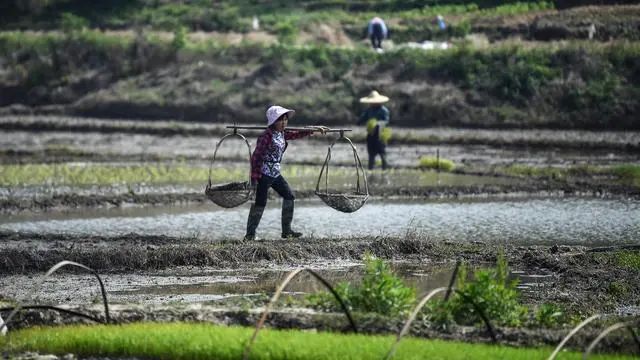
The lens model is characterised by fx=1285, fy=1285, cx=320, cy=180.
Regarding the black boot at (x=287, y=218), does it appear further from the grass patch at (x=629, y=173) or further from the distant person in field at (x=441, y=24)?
the distant person in field at (x=441, y=24)

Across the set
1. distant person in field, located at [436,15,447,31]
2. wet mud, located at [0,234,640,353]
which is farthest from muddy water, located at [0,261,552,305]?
distant person in field, located at [436,15,447,31]

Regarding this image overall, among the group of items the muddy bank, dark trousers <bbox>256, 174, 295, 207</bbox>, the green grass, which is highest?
dark trousers <bbox>256, 174, 295, 207</bbox>

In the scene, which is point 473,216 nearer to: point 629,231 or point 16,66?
point 629,231

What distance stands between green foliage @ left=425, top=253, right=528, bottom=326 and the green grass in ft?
2.10

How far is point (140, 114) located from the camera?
4266 cm

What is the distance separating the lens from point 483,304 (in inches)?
441

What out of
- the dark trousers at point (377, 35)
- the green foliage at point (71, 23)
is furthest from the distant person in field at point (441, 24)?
the green foliage at point (71, 23)

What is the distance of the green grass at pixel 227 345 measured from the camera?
32.9 ft

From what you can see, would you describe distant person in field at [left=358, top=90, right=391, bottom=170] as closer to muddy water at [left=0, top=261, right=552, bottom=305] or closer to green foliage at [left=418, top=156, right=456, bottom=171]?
green foliage at [left=418, top=156, right=456, bottom=171]

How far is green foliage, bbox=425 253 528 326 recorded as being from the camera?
36.6ft

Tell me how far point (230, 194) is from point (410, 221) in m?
4.54

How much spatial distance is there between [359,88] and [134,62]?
10134 mm

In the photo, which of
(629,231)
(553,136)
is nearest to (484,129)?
(553,136)

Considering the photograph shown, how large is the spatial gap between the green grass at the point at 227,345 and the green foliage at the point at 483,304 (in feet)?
2.10
